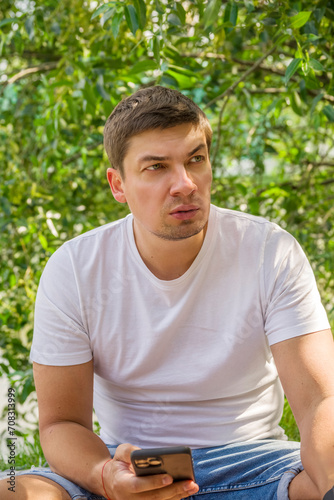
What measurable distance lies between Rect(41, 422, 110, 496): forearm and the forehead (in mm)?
735

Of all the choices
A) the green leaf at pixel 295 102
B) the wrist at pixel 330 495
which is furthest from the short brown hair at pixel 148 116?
the wrist at pixel 330 495

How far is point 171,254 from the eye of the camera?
177 centimetres

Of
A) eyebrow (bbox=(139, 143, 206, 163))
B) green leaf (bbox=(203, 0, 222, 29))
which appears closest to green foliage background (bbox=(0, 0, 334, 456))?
green leaf (bbox=(203, 0, 222, 29))

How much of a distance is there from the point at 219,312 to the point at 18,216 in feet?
4.17

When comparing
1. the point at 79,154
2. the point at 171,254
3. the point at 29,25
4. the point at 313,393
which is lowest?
the point at 313,393

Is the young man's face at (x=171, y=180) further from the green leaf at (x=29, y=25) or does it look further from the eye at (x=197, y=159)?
the green leaf at (x=29, y=25)

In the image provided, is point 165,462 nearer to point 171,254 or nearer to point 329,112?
point 171,254

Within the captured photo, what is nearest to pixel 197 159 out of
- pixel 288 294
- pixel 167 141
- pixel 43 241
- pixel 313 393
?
pixel 167 141

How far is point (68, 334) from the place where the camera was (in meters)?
1.69

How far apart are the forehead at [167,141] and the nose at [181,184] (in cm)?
6

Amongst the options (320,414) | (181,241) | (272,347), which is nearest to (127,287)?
(181,241)

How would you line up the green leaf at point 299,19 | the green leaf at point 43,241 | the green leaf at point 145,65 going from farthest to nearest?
the green leaf at point 43,241
the green leaf at point 145,65
the green leaf at point 299,19

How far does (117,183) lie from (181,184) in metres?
0.33

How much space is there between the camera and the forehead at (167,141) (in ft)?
5.42
